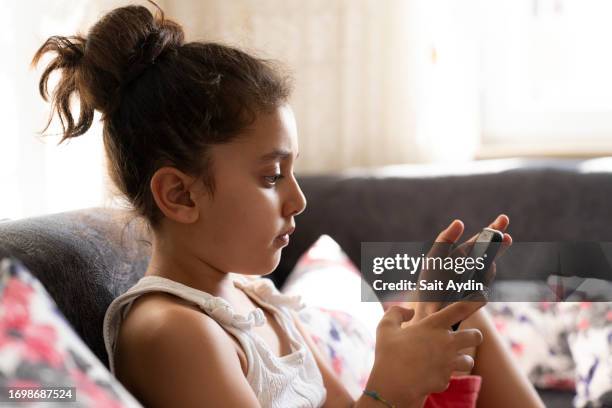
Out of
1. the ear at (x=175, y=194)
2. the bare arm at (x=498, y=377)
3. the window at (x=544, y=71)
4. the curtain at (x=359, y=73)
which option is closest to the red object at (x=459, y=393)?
the bare arm at (x=498, y=377)

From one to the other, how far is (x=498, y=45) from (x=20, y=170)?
1.61m

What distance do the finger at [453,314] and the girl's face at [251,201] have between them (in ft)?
0.84

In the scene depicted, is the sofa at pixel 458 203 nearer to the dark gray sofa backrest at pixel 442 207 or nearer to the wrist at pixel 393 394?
the dark gray sofa backrest at pixel 442 207

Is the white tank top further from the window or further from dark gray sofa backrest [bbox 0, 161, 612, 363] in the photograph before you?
the window

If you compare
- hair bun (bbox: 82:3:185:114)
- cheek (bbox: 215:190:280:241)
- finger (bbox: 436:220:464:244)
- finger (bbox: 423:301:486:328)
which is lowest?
finger (bbox: 423:301:486:328)

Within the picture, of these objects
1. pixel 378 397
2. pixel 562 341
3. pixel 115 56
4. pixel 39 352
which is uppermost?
pixel 115 56

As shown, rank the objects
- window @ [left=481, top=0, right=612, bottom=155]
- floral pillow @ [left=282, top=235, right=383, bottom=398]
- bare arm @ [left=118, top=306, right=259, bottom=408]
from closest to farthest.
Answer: bare arm @ [left=118, top=306, right=259, bottom=408], floral pillow @ [left=282, top=235, right=383, bottom=398], window @ [left=481, top=0, right=612, bottom=155]

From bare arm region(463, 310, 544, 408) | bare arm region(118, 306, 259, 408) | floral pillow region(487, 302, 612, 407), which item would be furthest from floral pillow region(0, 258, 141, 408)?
floral pillow region(487, 302, 612, 407)

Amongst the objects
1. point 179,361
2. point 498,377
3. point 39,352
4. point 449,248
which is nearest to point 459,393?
point 498,377

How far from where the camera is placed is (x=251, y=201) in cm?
106

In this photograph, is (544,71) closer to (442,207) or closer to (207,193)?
(442,207)

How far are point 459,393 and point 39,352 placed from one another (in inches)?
31.8

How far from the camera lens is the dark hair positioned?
1.06 meters

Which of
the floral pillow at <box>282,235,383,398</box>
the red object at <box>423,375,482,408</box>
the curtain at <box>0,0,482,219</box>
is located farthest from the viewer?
the curtain at <box>0,0,482,219</box>
